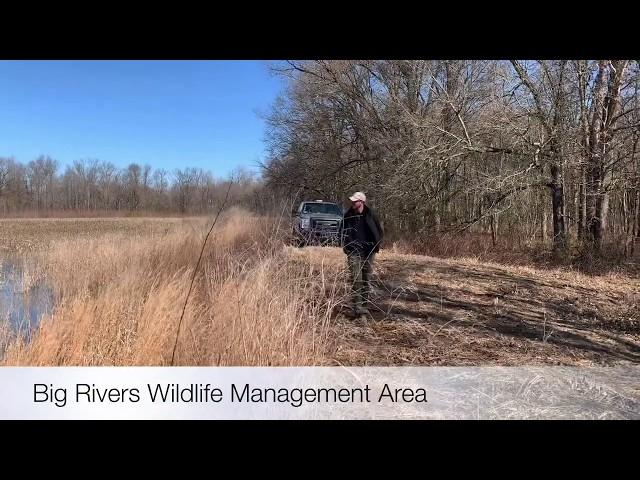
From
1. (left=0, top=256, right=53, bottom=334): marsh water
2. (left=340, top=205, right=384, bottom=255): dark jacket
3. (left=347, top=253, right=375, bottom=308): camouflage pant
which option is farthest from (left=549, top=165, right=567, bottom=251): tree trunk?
(left=0, top=256, right=53, bottom=334): marsh water

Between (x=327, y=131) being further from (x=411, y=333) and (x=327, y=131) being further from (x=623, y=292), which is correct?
(x=411, y=333)

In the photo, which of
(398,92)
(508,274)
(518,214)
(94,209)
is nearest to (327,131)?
(398,92)

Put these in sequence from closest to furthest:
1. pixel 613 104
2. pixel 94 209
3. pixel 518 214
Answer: pixel 94 209 < pixel 613 104 < pixel 518 214

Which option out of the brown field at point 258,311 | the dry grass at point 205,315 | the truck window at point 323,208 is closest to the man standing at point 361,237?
the brown field at point 258,311

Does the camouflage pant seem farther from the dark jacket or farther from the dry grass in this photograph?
the dry grass

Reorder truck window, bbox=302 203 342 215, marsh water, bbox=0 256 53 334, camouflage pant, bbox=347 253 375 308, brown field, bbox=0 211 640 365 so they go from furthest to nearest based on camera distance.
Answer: truck window, bbox=302 203 342 215 < camouflage pant, bbox=347 253 375 308 < marsh water, bbox=0 256 53 334 < brown field, bbox=0 211 640 365

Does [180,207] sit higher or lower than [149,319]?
higher

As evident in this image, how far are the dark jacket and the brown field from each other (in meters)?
0.23

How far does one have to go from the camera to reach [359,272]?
514 centimetres

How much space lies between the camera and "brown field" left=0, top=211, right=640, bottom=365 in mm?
3967

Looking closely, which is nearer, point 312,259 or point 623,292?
point 312,259

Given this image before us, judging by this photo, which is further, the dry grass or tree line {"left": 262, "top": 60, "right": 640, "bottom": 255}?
tree line {"left": 262, "top": 60, "right": 640, "bottom": 255}

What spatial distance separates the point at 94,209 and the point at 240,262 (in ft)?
13.0

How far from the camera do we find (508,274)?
9.94m
